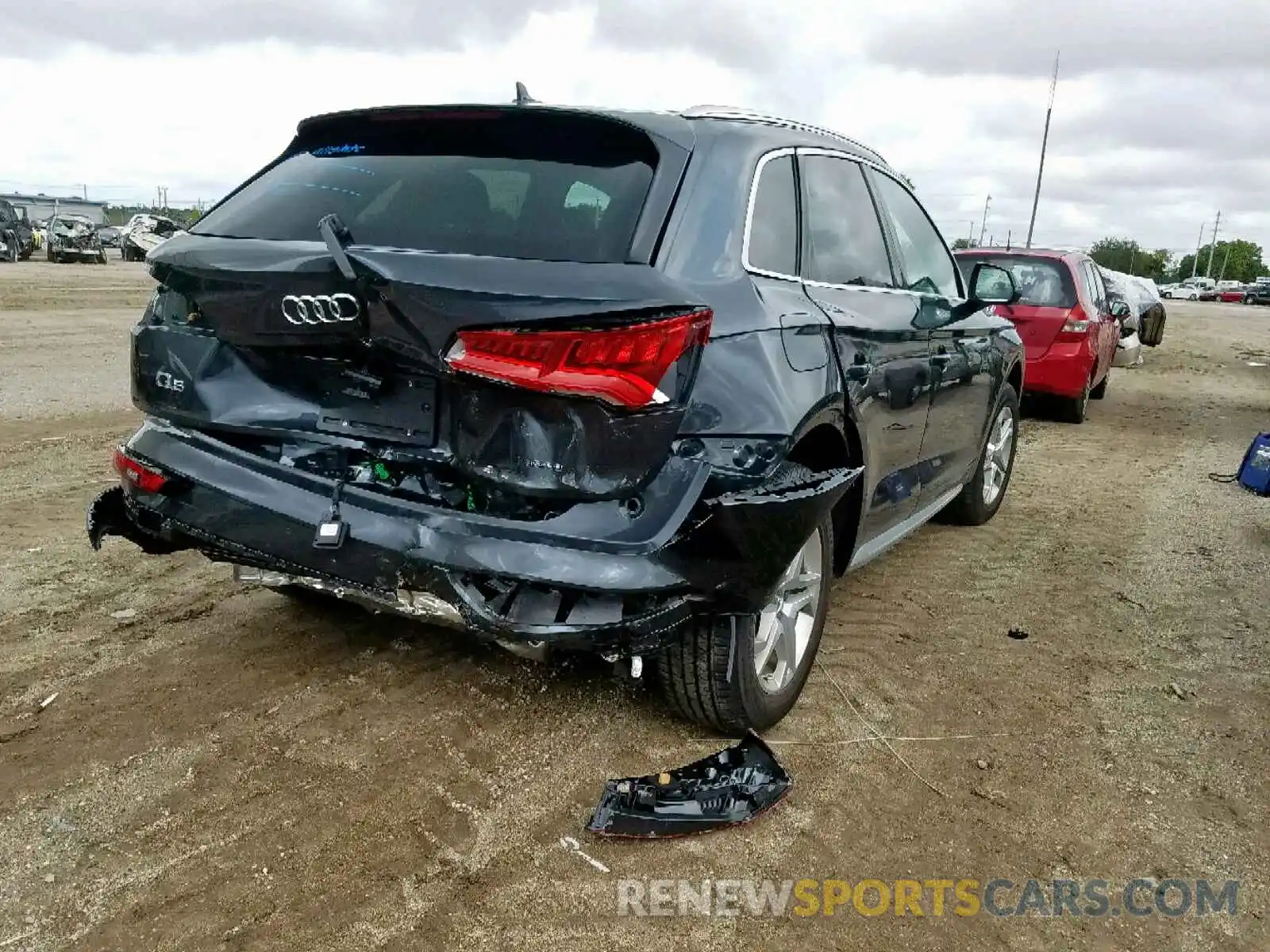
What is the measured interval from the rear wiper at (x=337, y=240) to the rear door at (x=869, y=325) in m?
1.36

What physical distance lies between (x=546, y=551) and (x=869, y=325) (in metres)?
1.53

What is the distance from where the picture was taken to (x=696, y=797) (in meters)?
2.77

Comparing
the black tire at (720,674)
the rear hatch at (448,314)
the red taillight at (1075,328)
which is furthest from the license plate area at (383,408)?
the red taillight at (1075,328)

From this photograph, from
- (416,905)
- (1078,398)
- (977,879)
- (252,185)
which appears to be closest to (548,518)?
A: (416,905)

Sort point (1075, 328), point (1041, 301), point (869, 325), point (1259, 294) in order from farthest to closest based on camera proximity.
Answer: point (1259, 294), point (1041, 301), point (1075, 328), point (869, 325)

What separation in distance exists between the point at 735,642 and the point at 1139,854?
1178 millimetres

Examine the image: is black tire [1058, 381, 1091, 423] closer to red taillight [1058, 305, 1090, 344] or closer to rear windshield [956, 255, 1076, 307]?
red taillight [1058, 305, 1090, 344]

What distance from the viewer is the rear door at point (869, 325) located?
128 inches

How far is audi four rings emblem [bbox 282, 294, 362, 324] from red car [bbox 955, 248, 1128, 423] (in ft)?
25.8

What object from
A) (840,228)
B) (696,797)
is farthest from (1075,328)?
(696,797)

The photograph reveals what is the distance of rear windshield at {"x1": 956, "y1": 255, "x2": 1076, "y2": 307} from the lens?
9.45 meters

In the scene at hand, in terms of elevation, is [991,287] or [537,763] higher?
[991,287]

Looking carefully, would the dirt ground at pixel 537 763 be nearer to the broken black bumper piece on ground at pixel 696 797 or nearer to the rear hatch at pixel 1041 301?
the broken black bumper piece on ground at pixel 696 797

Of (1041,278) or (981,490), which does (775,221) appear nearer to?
(981,490)
